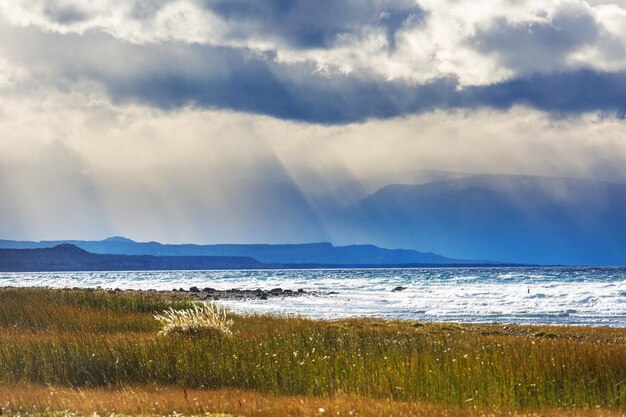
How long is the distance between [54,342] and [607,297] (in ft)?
185

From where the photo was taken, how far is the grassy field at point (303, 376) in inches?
624

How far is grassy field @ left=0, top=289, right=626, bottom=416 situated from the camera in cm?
1584

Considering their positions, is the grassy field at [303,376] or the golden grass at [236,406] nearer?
the golden grass at [236,406]

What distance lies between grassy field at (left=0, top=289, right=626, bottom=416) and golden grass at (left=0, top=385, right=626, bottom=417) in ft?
0.13

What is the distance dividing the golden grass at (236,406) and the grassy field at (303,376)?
0.13ft

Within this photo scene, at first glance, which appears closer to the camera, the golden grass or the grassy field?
the golden grass

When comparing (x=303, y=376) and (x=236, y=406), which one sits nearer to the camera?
(x=236, y=406)

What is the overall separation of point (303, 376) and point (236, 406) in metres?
4.30

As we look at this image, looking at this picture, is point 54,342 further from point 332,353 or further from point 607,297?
point 607,297

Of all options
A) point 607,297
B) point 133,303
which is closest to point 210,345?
point 133,303

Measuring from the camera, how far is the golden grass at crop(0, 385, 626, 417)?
1455 cm

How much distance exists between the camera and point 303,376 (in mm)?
19672

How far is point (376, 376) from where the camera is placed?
18.9 metres

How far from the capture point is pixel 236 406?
15.6 metres
